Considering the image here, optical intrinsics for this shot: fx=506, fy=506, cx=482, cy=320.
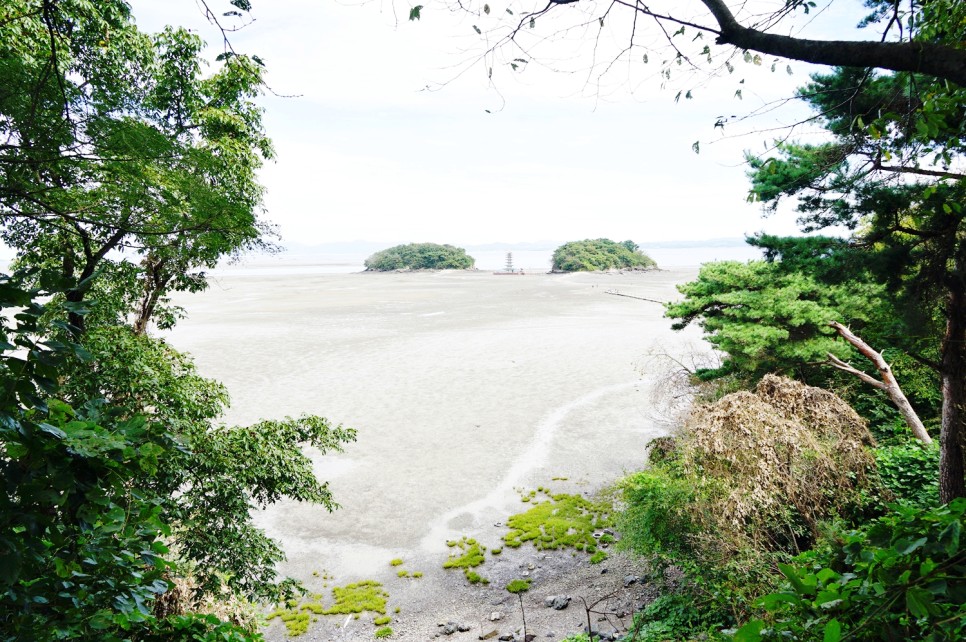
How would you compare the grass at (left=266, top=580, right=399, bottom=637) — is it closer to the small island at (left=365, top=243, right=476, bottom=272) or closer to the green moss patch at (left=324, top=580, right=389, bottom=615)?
the green moss patch at (left=324, top=580, right=389, bottom=615)

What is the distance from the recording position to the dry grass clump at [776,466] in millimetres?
6688

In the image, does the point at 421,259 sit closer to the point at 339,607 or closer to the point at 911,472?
the point at 339,607

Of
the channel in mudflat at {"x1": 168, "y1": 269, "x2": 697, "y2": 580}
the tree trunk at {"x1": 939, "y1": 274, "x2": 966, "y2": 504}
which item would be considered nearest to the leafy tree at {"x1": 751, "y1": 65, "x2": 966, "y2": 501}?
the tree trunk at {"x1": 939, "y1": 274, "x2": 966, "y2": 504}

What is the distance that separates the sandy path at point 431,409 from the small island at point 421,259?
52266 millimetres

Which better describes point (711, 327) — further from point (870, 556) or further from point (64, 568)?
point (64, 568)

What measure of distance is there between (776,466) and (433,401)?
1354 cm

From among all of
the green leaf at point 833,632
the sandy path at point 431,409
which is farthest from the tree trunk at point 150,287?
the green leaf at point 833,632

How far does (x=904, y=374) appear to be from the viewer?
11.4 metres

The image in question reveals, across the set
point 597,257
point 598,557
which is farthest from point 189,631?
point 597,257

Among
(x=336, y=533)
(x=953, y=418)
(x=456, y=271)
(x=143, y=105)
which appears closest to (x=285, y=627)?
(x=336, y=533)

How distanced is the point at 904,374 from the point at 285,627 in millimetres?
13513

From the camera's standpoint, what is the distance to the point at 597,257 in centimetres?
8012

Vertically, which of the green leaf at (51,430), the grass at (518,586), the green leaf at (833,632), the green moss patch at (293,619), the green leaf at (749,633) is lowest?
Answer: the grass at (518,586)

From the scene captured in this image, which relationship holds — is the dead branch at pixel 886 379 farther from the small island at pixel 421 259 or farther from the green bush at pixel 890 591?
the small island at pixel 421 259
